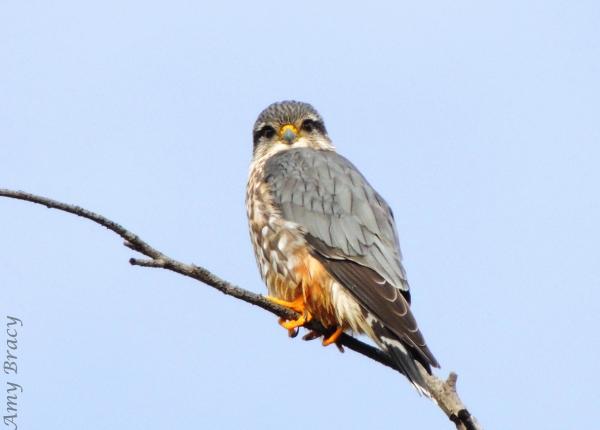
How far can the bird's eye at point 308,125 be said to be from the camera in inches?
251

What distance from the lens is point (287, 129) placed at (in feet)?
20.6

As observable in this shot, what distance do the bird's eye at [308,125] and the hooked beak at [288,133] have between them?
0.08 meters

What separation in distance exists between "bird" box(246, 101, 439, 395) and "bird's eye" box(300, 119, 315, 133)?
0.50 m

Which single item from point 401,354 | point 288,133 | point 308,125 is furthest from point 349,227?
point 308,125

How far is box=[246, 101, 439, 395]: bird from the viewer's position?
176 inches

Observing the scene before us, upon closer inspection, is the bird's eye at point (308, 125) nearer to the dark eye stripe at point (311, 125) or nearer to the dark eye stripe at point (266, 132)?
the dark eye stripe at point (311, 125)

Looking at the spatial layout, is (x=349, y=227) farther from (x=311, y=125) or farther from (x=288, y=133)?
(x=311, y=125)

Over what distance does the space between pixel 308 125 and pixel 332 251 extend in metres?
1.71

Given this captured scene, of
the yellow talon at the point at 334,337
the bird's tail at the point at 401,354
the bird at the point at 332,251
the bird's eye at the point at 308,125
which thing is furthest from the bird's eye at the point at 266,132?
the bird's tail at the point at 401,354

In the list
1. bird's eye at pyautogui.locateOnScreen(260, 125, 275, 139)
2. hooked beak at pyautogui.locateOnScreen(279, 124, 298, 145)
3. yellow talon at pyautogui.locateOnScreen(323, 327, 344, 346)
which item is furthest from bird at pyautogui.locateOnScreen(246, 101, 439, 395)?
bird's eye at pyautogui.locateOnScreen(260, 125, 275, 139)

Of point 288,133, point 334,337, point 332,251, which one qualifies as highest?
point 288,133

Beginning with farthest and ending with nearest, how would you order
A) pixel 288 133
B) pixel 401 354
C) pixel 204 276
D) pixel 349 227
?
1. pixel 288 133
2. pixel 349 227
3. pixel 401 354
4. pixel 204 276

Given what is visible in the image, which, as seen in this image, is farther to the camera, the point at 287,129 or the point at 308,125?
the point at 308,125

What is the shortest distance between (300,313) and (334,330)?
21cm
